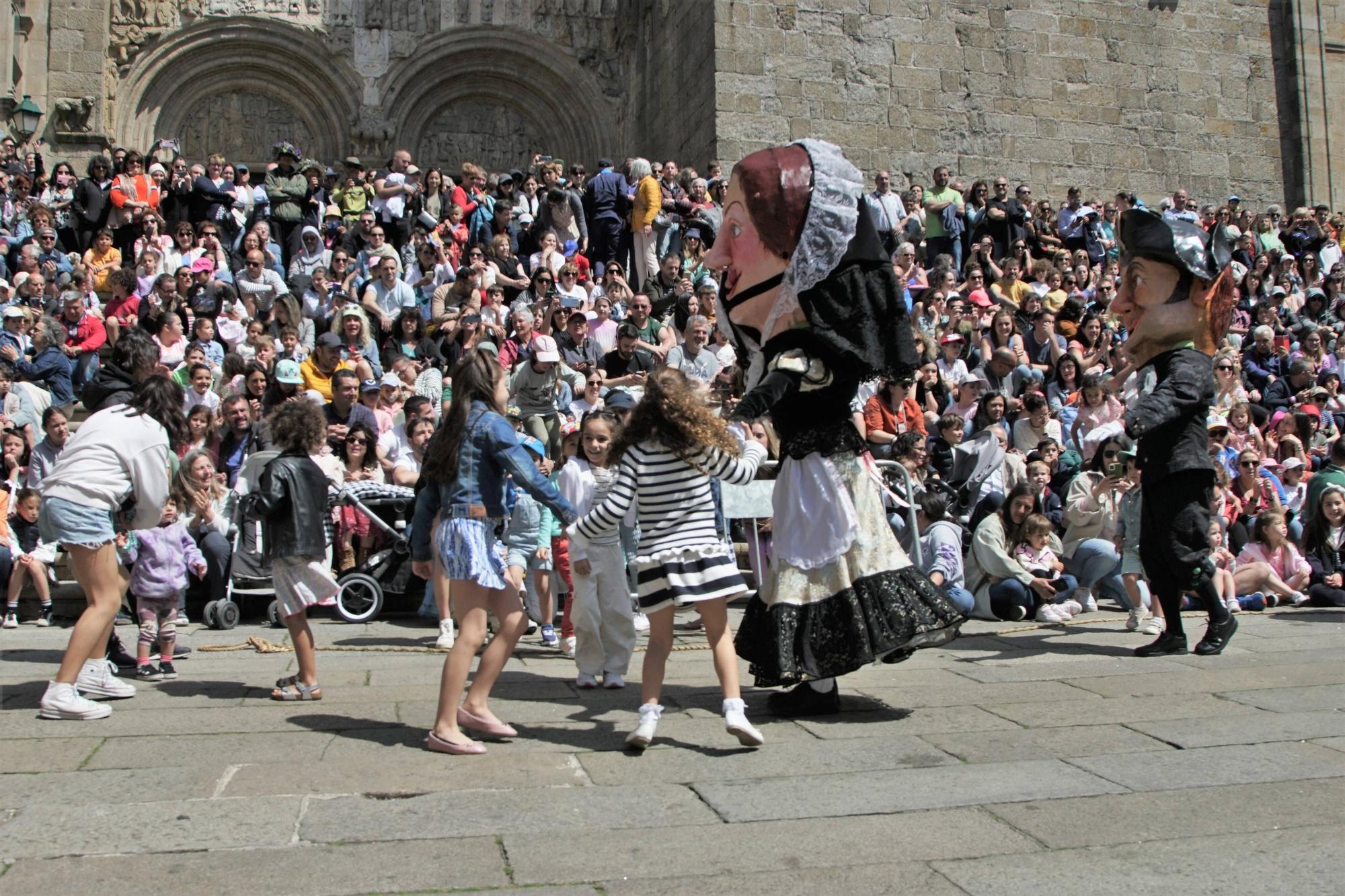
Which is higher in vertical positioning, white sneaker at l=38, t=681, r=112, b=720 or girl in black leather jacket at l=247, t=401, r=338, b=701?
girl in black leather jacket at l=247, t=401, r=338, b=701

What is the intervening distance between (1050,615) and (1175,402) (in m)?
2.41

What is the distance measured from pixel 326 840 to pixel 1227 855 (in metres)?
2.34

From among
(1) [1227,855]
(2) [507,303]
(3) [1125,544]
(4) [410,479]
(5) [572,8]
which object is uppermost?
(5) [572,8]

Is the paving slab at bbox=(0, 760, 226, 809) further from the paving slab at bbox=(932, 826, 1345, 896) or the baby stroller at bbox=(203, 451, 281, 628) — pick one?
the baby stroller at bbox=(203, 451, 281, 628)

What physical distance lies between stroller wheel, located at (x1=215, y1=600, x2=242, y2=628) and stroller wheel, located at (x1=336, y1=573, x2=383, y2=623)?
64 cm

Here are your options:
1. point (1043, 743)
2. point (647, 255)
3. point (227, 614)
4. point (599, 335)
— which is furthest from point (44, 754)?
point (647, 255)

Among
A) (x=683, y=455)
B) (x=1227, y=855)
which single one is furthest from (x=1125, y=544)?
(x=1227, y=855)

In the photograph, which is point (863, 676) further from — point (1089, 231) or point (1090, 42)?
point (1090, 42)

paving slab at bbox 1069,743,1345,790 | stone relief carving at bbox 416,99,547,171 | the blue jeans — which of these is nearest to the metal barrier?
the blue jeans

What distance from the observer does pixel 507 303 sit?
13602mm

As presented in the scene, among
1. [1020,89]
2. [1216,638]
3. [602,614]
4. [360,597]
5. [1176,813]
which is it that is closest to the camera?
[1176,813]

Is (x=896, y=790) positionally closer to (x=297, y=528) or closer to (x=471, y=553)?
(x=471, y=553)

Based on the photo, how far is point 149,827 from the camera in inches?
143

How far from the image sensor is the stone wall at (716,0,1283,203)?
758 inches
